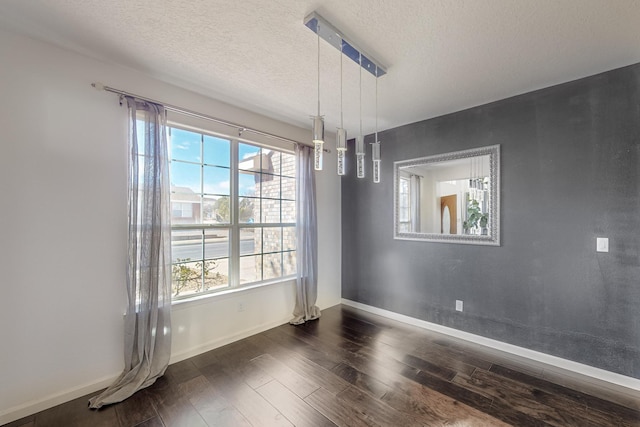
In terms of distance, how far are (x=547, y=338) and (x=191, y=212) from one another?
3604mm

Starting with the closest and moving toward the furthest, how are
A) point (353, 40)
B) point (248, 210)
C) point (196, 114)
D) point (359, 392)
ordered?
point (353, 40) < point (359, 392) < point (196, 114) < point (248, 210)

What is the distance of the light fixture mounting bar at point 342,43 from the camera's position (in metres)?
1.61

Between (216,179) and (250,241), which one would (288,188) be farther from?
(216,179)

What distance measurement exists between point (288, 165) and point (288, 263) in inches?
51.6

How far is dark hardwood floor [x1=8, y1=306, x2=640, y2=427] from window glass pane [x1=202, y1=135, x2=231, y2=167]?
195cm

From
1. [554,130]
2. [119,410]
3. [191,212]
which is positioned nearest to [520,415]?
[554,130]

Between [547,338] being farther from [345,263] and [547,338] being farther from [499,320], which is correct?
[345,263]

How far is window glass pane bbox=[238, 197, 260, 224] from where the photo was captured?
3.05 metres

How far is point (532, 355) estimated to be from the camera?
2.51 meters

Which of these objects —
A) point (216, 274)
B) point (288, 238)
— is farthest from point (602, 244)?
point (216, 274)

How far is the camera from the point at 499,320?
271cm

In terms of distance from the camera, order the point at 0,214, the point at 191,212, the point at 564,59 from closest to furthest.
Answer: the point at 0,214 < the point at 564,59 < the point at 191,212

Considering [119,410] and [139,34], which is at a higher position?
[139,34]

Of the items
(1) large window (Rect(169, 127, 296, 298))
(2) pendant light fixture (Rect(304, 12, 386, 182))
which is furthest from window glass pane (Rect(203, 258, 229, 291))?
(2) pendant light fixture (Rect(304, 12, 386, 182))
